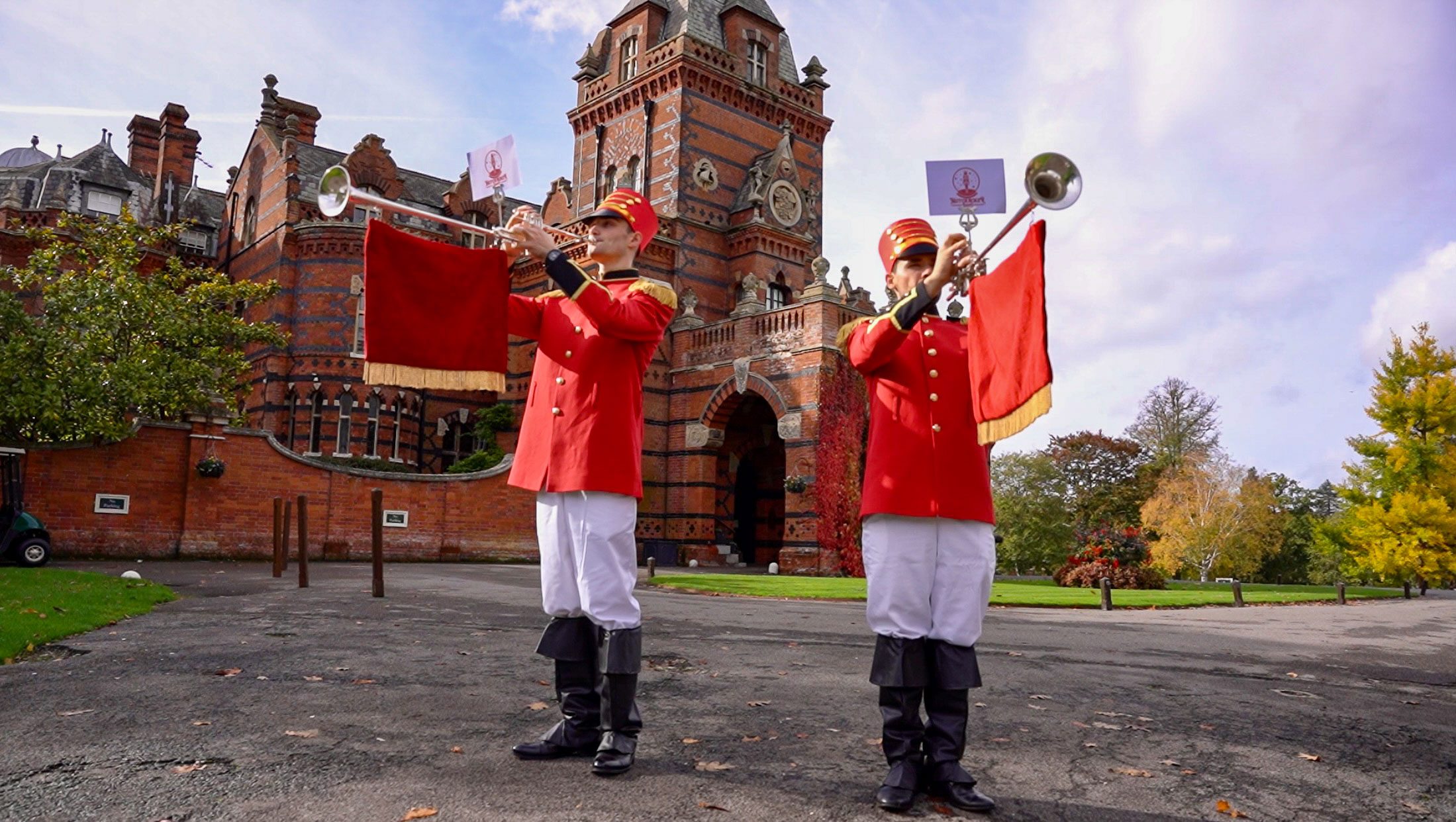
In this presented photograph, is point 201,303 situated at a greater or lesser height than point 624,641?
greater

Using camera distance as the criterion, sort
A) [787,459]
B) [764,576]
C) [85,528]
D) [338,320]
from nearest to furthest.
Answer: [85,528], [764,576], [787,459], [338,320]

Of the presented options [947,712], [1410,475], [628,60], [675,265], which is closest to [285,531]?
[947,712]

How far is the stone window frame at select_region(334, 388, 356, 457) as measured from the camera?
25.9 metres

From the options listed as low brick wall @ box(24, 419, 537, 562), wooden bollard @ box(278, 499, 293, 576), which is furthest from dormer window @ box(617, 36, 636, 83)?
wooden bollard @ box(278, 499, 293, 576)

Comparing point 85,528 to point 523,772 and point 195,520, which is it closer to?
point 195,520

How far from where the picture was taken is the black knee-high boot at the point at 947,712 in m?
3.34

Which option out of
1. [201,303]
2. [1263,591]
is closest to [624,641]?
[201,303]

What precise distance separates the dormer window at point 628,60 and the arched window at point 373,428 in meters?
12.4

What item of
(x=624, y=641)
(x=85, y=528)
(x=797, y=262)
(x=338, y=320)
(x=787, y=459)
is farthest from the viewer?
(x=797, y=262)

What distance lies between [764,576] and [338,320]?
15047mm

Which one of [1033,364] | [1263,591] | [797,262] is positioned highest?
[797,262]

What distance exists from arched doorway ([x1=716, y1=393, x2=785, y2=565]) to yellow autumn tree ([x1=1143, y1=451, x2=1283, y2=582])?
686 inches

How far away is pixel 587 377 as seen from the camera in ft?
13.2

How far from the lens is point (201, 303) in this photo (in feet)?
67.9
